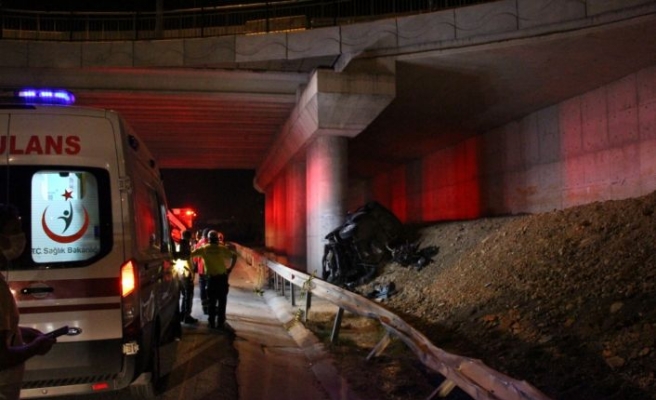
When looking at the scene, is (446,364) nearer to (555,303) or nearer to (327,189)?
(555,303)

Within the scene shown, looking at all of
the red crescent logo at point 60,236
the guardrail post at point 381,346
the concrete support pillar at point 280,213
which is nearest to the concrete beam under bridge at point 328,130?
the concrete support pillar at point 280,213

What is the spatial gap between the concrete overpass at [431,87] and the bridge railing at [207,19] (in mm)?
1435

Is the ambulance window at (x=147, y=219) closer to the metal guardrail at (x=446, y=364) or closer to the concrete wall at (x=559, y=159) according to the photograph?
the metal guardrail at (x=446, y=364)

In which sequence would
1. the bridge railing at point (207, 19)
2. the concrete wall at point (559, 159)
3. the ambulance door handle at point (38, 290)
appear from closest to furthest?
the ambulance door handle at point (38, 290) → the concrete wall at point (559, 159) → the bridge railing at point (207, 19)

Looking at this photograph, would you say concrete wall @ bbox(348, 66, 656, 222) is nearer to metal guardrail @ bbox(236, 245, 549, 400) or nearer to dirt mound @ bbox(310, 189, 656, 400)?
dirt mound @ bbox(310, 189, 656, 400)

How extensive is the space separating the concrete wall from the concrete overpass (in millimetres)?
44

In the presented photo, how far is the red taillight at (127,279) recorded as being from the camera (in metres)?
4.29

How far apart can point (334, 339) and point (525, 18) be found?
8.15 meters

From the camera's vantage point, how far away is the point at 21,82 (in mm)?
15367

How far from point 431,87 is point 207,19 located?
7.60m

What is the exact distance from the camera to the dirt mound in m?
5.21

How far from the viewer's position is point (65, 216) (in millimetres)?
4344

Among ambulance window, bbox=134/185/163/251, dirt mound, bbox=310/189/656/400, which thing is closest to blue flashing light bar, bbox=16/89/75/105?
ambulance window, bbox=134/185/163/251

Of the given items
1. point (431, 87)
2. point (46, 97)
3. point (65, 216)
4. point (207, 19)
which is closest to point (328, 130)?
point (431, 87)
